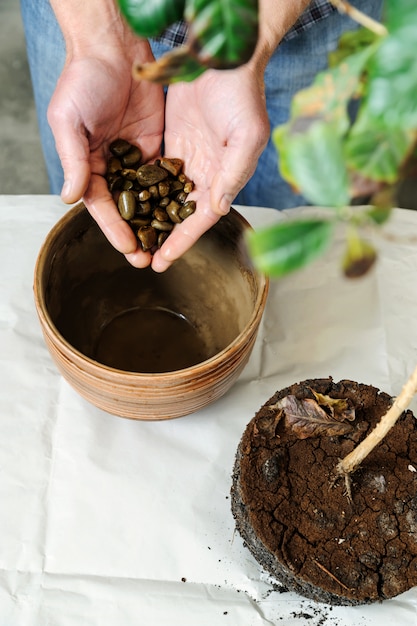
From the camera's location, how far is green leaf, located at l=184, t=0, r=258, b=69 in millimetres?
322

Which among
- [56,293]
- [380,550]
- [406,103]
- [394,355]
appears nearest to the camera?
[406,103]

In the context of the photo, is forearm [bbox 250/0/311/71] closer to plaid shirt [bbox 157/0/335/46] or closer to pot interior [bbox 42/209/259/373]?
plaid shirt [bbox 157/0/335/46]

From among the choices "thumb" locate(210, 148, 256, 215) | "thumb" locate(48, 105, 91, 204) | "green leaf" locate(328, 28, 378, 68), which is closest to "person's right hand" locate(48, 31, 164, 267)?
"thumb" locate(48, 105, 91, 204)

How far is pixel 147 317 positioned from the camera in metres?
1.03

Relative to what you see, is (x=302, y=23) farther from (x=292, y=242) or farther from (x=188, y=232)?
(x=292, y=242)

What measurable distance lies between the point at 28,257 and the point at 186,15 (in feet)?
2.65

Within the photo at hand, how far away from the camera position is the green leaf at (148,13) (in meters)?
0.32

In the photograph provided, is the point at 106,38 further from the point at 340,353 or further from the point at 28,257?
the point at 340,353

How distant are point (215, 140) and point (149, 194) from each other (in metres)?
0.11

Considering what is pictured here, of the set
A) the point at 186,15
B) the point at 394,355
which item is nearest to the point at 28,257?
the point at 394,355

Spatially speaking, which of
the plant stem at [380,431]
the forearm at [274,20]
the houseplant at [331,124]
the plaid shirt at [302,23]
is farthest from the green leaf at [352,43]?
the plaid shirt at [302,23]

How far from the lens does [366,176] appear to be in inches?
12.7

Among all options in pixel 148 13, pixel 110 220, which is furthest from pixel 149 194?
pixel 148 13

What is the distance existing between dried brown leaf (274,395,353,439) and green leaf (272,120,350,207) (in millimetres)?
515
